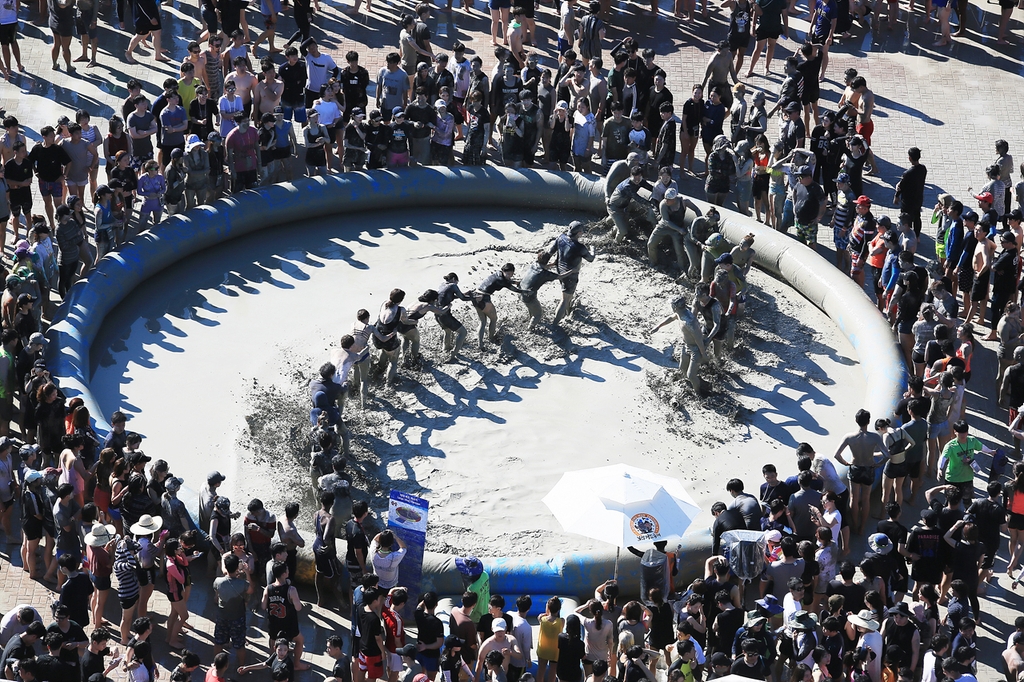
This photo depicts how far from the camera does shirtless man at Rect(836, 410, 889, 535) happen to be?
1656cm

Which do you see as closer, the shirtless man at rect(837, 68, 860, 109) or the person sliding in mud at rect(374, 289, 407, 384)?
the person sliding in mud at rect(374, 289, 407, 384)

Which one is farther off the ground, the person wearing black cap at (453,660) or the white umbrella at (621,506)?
the white umbrella at (621,506)

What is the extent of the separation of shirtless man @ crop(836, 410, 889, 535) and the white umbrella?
8.57 feet

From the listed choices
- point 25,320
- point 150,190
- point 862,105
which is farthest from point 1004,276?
point 25,320

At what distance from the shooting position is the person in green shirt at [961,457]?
54.0 ft

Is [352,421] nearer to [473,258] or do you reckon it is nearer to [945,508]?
[473,258]

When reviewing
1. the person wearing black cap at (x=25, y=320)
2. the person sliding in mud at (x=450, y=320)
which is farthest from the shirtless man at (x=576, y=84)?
the person wearing black cap at (x=25, y=320)

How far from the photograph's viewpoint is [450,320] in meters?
19.4

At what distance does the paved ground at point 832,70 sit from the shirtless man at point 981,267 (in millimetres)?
2617

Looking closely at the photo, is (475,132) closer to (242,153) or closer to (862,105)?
(242,153)

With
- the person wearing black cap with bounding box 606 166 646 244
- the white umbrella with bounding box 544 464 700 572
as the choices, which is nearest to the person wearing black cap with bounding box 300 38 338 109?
the person wearing black cap with bounding box 606 166 646 244

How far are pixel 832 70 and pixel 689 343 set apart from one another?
376 inches

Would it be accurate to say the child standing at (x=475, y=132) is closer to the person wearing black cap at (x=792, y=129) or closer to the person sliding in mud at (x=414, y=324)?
the person sliding in mud at (x=414, y=324)

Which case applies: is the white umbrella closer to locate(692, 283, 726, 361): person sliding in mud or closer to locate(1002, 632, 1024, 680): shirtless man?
locate(1002, 632, 1024, 680): shirtless man
